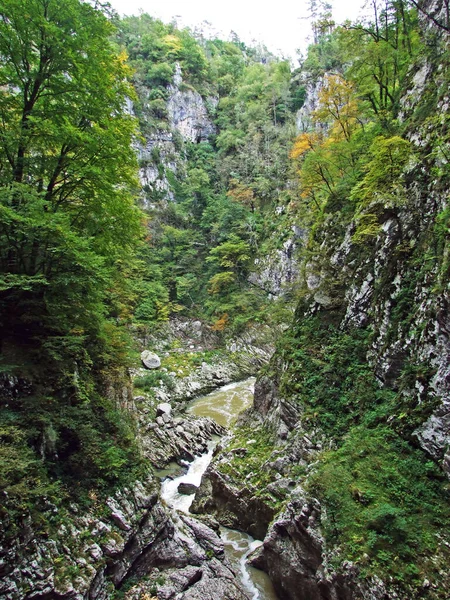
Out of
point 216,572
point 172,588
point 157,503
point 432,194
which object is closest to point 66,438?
point 157,503

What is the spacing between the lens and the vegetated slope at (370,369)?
661 cm

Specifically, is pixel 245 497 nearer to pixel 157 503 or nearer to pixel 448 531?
pixel 157 503

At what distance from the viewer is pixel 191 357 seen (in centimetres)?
2789

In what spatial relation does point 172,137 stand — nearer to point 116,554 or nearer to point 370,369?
point 370,369

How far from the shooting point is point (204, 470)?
14070 millimetres

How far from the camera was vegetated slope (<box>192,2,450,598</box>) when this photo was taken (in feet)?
21.7

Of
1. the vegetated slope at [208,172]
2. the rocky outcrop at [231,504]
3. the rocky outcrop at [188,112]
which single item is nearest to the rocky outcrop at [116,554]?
the rocky outcrop at [231,504]

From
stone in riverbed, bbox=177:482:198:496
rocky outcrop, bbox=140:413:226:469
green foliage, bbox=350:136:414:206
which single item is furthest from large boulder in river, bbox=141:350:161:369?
green foliage, bbox=350:136:414:206

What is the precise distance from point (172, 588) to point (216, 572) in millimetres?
1464

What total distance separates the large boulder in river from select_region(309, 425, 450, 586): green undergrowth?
60.2ft

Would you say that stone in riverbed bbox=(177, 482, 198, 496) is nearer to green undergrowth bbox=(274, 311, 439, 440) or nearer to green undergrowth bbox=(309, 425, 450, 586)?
green undergrowth bbox=(274, 311, 439, 440)

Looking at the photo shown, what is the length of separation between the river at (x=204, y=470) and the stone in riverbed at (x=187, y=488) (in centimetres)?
17

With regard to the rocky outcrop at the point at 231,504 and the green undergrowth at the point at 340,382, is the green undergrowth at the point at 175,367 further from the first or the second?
the green undergrowth at the point at 340,382

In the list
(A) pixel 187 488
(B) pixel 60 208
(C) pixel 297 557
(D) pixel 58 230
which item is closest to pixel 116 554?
(C) pixel 297 557
